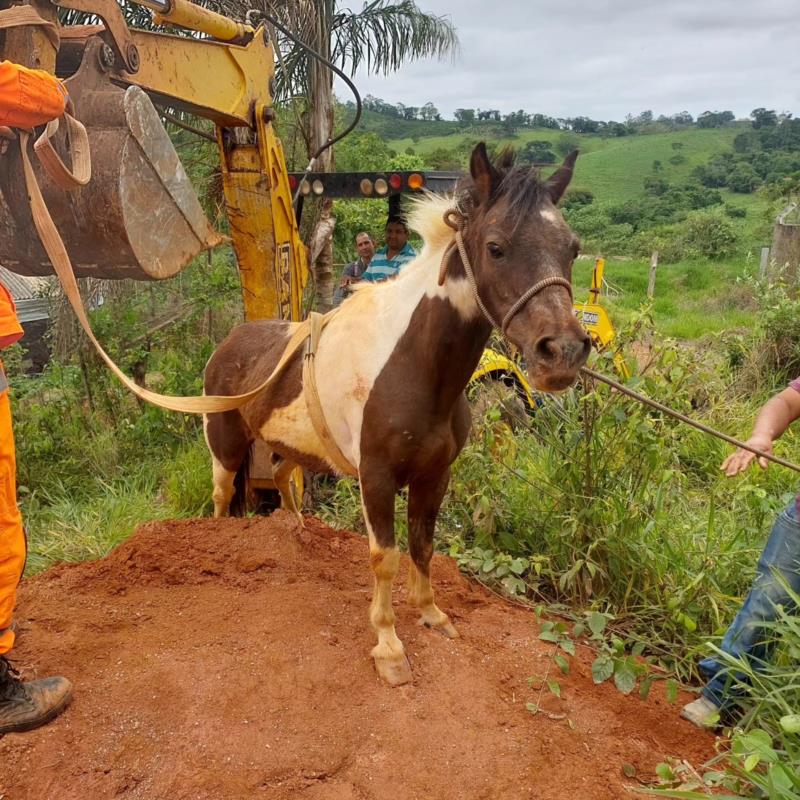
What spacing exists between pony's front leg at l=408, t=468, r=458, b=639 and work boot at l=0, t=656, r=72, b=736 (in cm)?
159

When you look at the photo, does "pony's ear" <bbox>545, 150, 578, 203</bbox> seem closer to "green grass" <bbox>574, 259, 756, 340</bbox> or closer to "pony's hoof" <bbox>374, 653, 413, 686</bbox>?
"pony's hoof" <bbox>374, 653, 413, 686</bbox>

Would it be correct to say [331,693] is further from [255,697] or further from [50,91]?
[50,91]

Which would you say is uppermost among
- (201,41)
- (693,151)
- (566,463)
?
(693,151)

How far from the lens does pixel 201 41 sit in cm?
389

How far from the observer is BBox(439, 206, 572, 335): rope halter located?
2.28 m

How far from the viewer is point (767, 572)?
2674 millimetres

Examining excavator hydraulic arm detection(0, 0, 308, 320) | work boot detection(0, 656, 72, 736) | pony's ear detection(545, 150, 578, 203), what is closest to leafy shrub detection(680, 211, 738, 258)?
excavator hydraulic arm detection(0, 0, 308, 320)

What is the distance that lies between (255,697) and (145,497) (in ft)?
10.1

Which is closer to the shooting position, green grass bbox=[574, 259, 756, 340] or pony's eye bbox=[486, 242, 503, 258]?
pony's eye bbox=[486, 242, 503, 258]

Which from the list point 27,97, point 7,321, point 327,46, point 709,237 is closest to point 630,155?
point 709,237

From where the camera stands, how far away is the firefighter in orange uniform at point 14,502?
2.24m

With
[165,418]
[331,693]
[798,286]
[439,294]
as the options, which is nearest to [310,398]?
→ [439,294]

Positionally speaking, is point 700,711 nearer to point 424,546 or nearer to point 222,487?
point 424,546

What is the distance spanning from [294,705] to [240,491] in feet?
7.05
